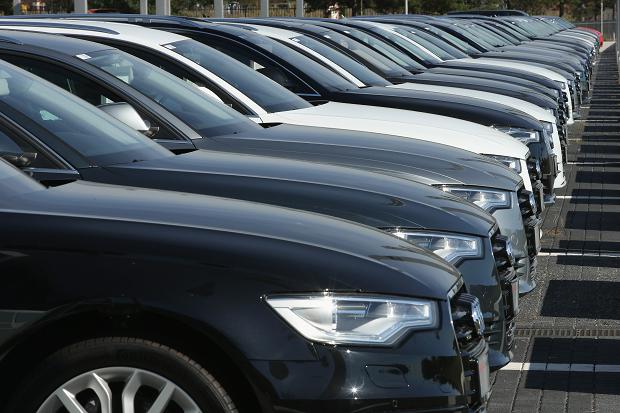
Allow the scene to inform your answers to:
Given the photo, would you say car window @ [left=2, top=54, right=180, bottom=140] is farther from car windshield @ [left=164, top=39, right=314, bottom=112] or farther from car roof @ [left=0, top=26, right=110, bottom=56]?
car windshield @ [left=164, top=39, right=314, bottom=112]

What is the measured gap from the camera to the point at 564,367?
687 centimetres

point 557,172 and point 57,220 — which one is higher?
point 57,220

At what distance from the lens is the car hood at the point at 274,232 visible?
3.94 m

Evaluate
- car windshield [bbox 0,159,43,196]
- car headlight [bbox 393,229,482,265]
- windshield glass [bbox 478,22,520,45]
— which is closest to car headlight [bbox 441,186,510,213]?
car headlight [bbox 393,229,482,265]

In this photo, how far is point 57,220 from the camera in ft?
13.3

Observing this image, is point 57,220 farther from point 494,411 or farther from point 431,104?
point 431,104

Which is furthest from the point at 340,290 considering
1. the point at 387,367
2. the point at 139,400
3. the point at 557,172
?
the point at 557,172

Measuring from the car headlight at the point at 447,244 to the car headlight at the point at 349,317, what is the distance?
1.79m

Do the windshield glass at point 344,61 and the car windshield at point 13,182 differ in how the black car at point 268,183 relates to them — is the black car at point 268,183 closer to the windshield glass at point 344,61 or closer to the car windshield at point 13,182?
the car windshield at point 13,182

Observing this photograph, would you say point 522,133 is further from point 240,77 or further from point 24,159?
point 24,159

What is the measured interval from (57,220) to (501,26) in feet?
100

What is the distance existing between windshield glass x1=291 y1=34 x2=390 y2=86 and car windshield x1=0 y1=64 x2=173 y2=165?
6.40m

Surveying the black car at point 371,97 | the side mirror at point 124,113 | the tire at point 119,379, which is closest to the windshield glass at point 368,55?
the black car at point 371,97

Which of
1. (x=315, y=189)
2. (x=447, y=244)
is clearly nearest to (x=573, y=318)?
(x=447, y=244)
